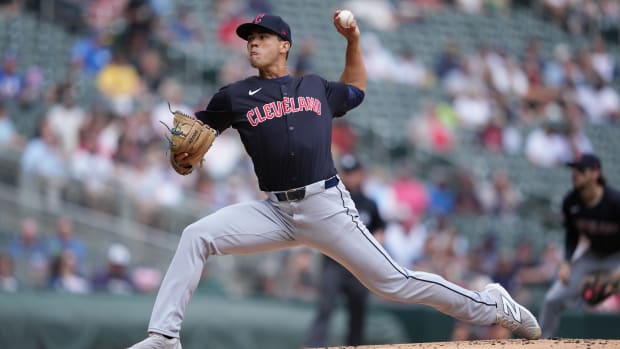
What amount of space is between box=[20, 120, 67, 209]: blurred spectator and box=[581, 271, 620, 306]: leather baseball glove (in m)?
4.79

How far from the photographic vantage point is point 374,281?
4.62 meters

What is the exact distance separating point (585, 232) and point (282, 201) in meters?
3.27

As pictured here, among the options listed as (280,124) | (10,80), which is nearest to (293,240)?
(280,124)

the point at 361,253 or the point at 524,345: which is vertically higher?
the point at 361,253

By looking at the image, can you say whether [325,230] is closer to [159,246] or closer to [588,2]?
[159,246]

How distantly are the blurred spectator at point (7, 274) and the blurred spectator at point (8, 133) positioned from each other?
1.49m

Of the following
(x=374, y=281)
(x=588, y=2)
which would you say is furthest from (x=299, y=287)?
(x=588, y=2)

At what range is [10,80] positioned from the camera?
1043 cm

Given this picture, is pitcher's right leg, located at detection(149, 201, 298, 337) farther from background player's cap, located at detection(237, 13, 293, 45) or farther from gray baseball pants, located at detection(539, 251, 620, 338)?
gray baseball pants, located at detection(539, 251, 620, 338)

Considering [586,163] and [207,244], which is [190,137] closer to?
[207,244]

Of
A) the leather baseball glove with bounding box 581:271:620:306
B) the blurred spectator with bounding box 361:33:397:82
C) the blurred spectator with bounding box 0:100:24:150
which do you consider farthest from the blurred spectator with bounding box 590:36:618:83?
the blurred spectator with bounding box 0:100:24:150

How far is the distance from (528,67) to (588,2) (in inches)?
89.6

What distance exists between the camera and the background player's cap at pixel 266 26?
4594mm

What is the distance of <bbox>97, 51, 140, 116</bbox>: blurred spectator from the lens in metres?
10.7
